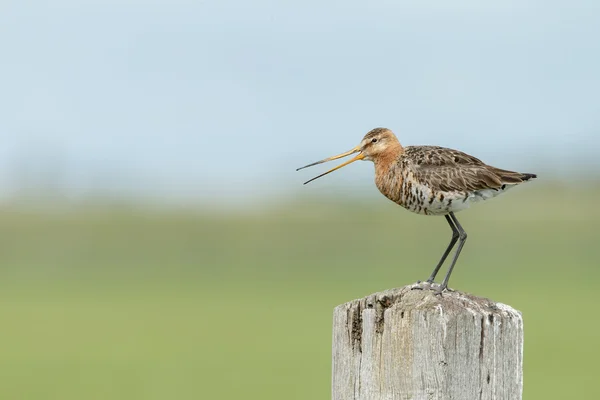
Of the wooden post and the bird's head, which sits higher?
the bird's head

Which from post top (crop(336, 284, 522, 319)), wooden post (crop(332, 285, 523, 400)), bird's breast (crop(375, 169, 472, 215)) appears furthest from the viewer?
bird's breast (crop(375, 169, 472, 215))

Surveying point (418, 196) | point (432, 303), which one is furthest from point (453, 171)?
point (432, 303)

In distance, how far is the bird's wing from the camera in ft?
25.1

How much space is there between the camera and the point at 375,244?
56438 millimetres

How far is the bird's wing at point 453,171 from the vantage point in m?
7.66

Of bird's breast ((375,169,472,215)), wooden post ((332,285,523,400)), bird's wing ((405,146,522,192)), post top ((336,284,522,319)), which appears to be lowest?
wooden post ((332,285,523,400))

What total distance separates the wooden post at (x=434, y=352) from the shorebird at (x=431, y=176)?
2.97 m

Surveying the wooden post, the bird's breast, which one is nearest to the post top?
the wooden post

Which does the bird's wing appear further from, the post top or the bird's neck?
the post top

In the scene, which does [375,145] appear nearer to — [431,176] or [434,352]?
[431,176]

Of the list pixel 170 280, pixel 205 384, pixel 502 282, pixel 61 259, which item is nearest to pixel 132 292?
pixel 170 280

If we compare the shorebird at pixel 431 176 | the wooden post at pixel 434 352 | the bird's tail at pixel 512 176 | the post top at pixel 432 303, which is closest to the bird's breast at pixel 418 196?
the shorebird at pixel 431 176

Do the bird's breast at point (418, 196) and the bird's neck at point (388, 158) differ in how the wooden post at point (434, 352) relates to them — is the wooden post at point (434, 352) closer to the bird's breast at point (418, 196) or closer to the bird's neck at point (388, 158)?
the bird's breast at point (418, 196)

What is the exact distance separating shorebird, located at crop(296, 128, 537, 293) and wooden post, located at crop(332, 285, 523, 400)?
297 cm
